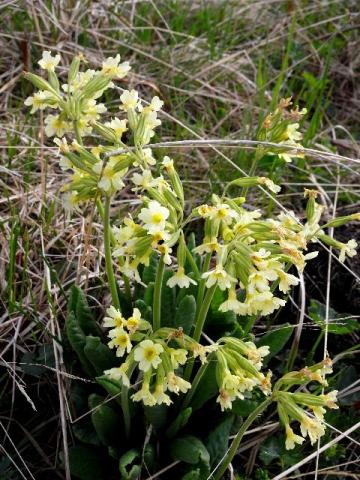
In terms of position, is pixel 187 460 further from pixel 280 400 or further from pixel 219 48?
pixel 219 48

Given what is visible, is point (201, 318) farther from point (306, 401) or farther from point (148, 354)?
point (306, 401)

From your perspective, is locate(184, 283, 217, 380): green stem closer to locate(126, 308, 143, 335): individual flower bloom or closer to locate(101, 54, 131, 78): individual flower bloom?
locate(126, 308, 143, 335): individual flower bloom

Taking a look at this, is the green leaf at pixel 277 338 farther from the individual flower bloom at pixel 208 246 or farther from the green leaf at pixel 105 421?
the individual flower bloom at pixel 208 246

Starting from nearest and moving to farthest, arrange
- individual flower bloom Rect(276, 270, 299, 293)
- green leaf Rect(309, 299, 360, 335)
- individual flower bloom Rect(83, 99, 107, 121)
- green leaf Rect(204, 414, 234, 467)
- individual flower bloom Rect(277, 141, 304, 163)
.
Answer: individual flower bloom Rect(276, 270, 299, 293) < individual flower bloom Rect(83, 99, 107, 121) < individual flower bloom Rect(277, 141, 304, 163) < green leaf Rect(204, 414, 234, 467) < green leaf Rect(309, 299, 360, 335)

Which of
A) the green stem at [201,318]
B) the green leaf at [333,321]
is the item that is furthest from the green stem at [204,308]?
the green leaf at [333,321]

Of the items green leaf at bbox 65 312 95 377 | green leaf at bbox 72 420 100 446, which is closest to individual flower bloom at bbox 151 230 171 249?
green leaf at bbox 65 312 95 377

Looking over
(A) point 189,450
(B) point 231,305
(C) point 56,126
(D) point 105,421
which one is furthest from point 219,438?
(C) point 56,126

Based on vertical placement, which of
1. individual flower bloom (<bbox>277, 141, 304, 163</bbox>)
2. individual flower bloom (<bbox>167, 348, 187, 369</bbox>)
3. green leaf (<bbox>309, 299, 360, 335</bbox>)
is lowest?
green leaf (<bbox>309, 299, 360, 335</bbox>)
